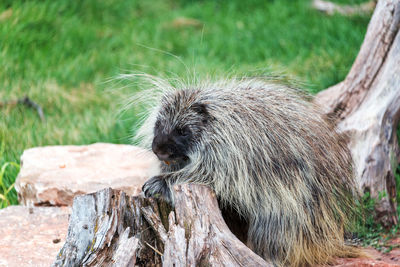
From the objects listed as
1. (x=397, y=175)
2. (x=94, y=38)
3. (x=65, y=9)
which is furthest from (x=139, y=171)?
(x=65, y=9)

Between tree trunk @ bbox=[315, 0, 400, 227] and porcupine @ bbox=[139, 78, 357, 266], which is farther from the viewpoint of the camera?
tree trunk @ bbox=[315, 0, 400, 227]

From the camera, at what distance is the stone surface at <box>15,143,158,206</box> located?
3910 mm

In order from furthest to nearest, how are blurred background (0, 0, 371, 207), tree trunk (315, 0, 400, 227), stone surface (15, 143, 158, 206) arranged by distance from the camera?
blurred background (0, 0, 371, 207) < tree trunk (315, 0, 400, 227) < stone surface (15, 143, 158, 206)

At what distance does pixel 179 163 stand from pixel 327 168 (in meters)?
0.91

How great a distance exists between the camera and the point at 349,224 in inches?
136

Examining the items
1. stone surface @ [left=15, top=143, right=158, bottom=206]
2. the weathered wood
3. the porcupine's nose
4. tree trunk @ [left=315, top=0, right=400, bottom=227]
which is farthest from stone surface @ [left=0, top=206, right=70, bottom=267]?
tree trunk @ [left=315, top=0, right=400, bottom=227]

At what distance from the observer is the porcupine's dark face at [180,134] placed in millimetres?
3186

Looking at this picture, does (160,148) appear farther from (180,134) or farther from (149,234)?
(149,234)

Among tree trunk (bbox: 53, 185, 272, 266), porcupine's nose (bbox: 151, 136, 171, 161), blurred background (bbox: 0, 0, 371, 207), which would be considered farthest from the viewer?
blurred background (bbox: 0, 0, 371, 207)

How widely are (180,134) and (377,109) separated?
1.81 m

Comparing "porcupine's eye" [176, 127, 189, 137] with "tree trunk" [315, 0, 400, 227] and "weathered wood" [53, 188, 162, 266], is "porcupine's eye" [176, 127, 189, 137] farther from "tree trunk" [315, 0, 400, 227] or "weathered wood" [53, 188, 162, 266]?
"tree trunk" [315, 0, 400, 227]

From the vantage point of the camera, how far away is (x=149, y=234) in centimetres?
282

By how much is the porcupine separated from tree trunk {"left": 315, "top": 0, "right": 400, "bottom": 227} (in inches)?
29.8

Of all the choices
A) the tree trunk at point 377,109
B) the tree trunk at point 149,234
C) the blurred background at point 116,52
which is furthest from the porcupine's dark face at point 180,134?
the blurred background at point 116,52
